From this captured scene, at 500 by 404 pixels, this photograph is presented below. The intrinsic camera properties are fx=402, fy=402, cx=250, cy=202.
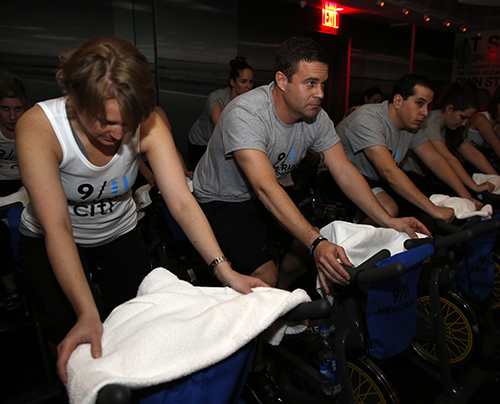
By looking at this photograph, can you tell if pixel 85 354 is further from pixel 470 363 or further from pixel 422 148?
pixel 422 148

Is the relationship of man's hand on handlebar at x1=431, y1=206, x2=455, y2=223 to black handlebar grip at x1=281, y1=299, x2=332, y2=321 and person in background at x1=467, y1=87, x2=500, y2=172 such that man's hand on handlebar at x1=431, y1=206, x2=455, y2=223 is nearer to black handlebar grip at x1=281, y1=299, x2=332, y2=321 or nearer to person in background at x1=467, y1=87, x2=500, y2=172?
black handlebar grip at x1=281, y1=299, x2=332, y2=321

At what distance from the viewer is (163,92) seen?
5098mm

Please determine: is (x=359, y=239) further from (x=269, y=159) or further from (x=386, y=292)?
(x=269, y=159)

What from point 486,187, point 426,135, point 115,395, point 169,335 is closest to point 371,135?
point 426,135

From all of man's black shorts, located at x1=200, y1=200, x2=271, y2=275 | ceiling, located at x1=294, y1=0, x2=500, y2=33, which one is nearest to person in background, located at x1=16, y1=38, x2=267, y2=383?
man's black shorts, located at x1=200, y1=200, x2=271, y2=275

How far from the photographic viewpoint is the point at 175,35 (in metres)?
5.02

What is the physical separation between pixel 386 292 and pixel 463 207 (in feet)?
3.62

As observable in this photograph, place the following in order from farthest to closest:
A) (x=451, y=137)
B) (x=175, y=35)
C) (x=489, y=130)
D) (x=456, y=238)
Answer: (x=175, y=35) < (x=489, y=130) < (x=451, y=137) < (x=456, y=238)

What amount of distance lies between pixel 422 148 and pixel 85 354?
265 centimetres

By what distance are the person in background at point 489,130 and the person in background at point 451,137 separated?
0.59 meters

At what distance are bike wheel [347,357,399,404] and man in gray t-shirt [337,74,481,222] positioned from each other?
3.40 feet

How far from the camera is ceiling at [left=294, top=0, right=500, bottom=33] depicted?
6.61 meters

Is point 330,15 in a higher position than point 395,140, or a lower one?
higher

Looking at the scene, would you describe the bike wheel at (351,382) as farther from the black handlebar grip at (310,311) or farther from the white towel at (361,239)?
the black handlebar grip at (310,311)
